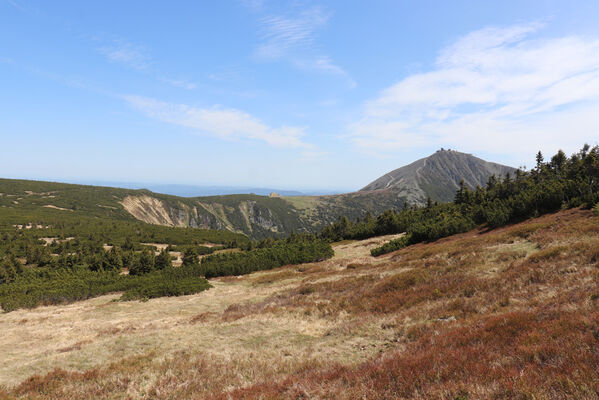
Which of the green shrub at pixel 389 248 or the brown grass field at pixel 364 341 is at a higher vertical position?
the brown grass field at pixel 364 341

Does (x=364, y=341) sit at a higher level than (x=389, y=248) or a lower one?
higher

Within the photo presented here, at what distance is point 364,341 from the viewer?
12.0 meters

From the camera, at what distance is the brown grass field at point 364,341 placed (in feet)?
22.2

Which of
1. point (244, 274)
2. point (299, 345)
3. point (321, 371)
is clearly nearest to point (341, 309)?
point (299, 345)

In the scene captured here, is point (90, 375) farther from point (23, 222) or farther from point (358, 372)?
point (23, 222)

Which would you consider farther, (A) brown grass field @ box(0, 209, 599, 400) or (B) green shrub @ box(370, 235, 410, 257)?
(B) green shrub @ box(370, 235, 410, 257)

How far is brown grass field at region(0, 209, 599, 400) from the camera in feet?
22.2

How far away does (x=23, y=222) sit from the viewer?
302 feet

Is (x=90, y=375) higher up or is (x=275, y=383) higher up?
(x=275, y=383)

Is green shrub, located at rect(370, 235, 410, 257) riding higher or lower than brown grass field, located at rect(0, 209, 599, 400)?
lower

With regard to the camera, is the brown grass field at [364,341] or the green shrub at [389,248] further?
the green shrub at [389,248]

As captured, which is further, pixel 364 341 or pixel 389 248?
pixel 389 248

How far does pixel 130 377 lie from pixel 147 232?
101229 mm

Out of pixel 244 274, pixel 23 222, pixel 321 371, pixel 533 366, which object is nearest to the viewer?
pixel 533 366
